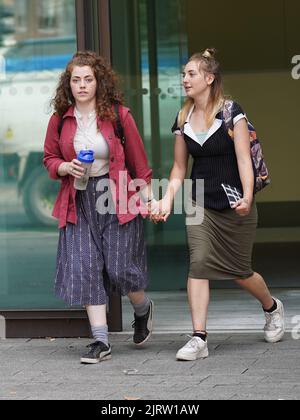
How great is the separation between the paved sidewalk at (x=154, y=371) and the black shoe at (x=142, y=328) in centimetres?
7

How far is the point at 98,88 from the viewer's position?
700cm

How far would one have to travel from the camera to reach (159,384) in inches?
246

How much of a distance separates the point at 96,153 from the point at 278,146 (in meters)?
7.32

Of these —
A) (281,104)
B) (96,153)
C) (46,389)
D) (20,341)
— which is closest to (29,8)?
(96,153)

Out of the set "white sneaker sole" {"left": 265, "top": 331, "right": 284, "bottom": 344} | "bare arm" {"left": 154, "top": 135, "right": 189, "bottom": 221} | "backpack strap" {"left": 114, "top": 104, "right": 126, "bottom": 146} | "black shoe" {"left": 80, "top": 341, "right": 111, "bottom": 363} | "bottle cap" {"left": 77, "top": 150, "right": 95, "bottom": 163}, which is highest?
"backpack strap" {"left": 114, "top": 104, "right": 126, "bottom": 146}

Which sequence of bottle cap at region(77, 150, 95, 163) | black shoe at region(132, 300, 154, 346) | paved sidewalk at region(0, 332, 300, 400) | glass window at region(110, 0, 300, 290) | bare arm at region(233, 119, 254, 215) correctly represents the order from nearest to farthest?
paved sidewalk at region(0, 332, 300, 400) < bottle cap at region(77, 150, 95, 163) < bare arm at region(233, 119, 254, 215) < black shoe at region(132, 300, 154, 346) < glass window at region(110, 0, 300, 290)

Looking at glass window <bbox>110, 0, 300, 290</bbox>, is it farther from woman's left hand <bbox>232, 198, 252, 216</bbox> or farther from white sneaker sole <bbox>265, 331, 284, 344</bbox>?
woman's left hand <bbox>232, 198, 252, 216</bbox>

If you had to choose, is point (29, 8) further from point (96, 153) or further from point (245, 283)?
point (245, 283)

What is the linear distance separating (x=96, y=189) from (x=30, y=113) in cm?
119

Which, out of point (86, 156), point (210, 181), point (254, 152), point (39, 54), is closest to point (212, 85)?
point (254, 152)

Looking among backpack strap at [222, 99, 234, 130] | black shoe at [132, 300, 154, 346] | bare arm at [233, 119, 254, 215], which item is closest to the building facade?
black shoe at [132, 300, 154, 346]

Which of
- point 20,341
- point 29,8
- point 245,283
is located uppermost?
point 29,8

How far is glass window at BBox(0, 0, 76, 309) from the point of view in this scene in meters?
7.84

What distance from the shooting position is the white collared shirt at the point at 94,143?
22.7 ft
